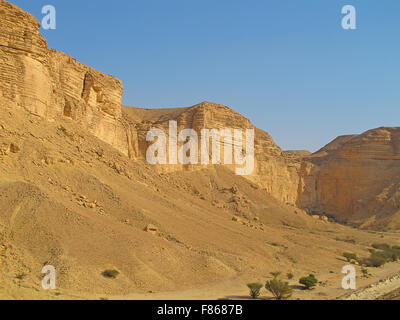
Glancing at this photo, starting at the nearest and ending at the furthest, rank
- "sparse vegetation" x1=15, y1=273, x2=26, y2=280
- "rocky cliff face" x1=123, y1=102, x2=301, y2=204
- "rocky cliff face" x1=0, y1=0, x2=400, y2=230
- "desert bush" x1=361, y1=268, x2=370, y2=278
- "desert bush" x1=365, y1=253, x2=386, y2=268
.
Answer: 1. "sparse vegetation" x1=15, y1=273, x2=26, y2=280
2. "desert bush" x1=361, y1=268, x2=370, y2=278
3. "rocky cliff face" x1=0, y1=0, x2=400, y2=230
4. "desert bush" x1=365, y1=253, x2=386, y2=268
5. "rocky cliff face" x1=123, y1=102, x2=301, y2=204

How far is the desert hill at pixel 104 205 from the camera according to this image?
15.5 meters

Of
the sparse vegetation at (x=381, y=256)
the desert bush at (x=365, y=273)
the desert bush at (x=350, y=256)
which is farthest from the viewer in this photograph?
the desert bush at (x=350, y=256)

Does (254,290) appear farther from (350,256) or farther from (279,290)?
(350,256)

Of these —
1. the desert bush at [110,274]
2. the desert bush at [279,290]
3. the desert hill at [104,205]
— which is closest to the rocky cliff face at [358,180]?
the desert hill at [104,205]

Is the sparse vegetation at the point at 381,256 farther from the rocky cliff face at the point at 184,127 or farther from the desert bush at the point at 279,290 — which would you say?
the rocky cliff face at the point at 184,127

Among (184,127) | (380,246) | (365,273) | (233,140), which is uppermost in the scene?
(184,127)

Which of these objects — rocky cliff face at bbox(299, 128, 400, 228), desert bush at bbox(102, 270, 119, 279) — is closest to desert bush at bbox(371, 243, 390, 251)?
rocky cliff face at bbox(299, 128, 400, 228)

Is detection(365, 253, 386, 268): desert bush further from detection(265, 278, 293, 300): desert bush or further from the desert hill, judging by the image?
detection(265, 278, 293, 300): desert bush

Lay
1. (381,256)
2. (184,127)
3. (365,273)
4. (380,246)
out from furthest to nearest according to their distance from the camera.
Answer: (184,127) → (380,246) → (381,256) → (365,273)

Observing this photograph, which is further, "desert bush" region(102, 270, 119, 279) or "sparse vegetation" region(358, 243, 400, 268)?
"sparse vegetation" region(358, 243, 400, 268)

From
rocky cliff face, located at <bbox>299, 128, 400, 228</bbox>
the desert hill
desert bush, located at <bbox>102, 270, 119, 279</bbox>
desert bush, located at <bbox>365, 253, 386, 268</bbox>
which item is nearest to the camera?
desert bush, located at <bbox>102, 270, 119, 279</bbox>

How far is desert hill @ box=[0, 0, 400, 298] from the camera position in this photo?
15.5 meters

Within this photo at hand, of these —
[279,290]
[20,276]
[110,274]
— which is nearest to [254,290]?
[279,290]

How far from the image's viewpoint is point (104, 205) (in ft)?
65.1
